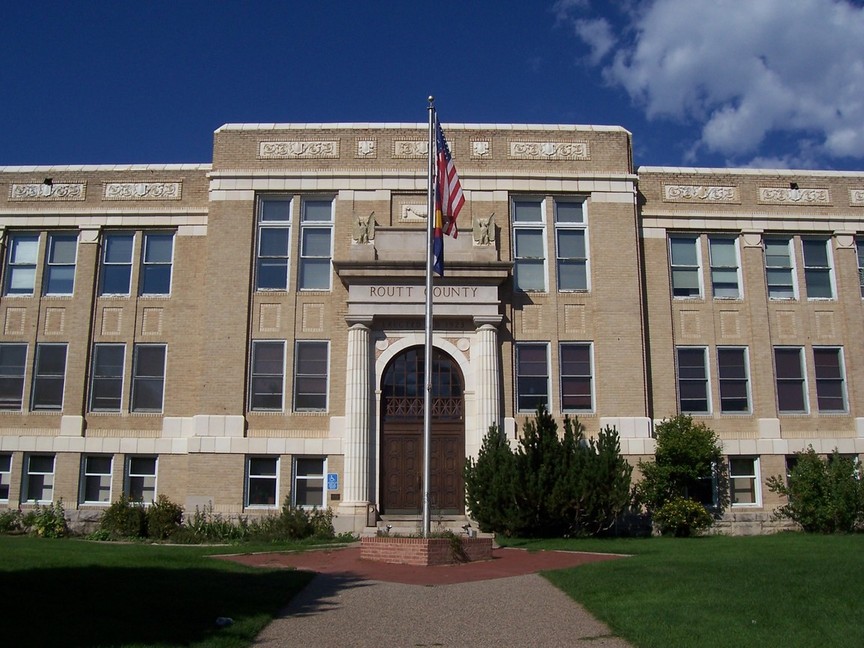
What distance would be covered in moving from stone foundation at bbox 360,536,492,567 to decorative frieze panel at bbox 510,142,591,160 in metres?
13.0

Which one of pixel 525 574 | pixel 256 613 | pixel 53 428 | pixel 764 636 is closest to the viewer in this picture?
pixel 764 636

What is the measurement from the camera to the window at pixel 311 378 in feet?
79.4

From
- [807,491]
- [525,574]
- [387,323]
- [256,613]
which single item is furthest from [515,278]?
[256,613]

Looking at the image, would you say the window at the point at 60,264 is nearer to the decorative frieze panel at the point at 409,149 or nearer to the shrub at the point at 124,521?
the shrub at the point at 124,521

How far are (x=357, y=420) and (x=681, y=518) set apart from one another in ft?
29.5

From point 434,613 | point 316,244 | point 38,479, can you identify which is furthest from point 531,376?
point 38,479

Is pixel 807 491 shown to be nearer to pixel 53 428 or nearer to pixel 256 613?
pixel 256 613

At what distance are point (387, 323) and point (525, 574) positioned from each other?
10.8 meters

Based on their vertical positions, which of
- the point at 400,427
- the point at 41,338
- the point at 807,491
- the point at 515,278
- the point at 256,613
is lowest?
the point at 256,613

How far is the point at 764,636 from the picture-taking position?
354 inches

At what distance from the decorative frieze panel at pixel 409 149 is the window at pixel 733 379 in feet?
35.3

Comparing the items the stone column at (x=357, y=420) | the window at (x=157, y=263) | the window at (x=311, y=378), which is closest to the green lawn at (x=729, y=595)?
the stone column at (x=357, y=420)

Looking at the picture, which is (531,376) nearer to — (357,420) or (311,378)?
(357,420)

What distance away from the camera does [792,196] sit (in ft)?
87.2
